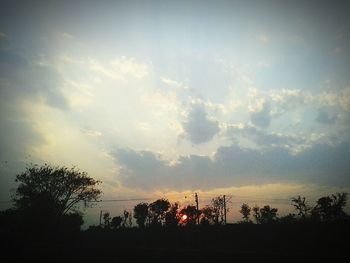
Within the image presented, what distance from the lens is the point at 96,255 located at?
1590cm

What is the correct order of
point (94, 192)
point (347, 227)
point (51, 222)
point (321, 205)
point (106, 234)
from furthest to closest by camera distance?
1. point (321, 205)
2. point (94, 192)
3. point (51, 222)
4. point (106, 234)
5. point (347, 227)

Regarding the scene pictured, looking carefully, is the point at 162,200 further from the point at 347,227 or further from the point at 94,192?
the point at 347,227

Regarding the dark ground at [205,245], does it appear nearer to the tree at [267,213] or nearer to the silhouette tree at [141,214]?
the silhouette tree at [141,214]

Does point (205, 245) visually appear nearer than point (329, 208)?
Yes

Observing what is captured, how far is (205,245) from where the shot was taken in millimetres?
29750

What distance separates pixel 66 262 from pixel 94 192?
42311 millimetres

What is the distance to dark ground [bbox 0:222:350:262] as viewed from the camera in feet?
45.5

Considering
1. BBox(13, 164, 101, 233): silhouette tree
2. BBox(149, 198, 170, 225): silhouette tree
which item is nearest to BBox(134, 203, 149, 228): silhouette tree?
BBox(149, 198, 170, 225): silhouette tree

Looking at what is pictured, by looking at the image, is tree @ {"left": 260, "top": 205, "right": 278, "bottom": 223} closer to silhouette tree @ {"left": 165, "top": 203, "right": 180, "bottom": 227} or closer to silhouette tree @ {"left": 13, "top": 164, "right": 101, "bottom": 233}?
silhouette tree @ {"left": 165, "top": 203, "right": 180, "bottom": 227}

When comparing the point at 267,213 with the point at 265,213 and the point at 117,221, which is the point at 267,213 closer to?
the point at 265,213

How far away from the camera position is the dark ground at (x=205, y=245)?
13867 millimetres

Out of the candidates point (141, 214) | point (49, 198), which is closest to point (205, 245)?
point (49, 198)

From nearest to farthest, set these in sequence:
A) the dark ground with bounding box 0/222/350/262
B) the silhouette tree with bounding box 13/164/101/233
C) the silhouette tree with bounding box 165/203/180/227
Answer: the dark ground with bounding box 0/222/350/262 → the silhouette tree with bounding box 13/164/101/233 → the silhouette tree with bounding box 165/203/180/227

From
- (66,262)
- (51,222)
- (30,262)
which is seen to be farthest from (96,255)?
(51,222)
